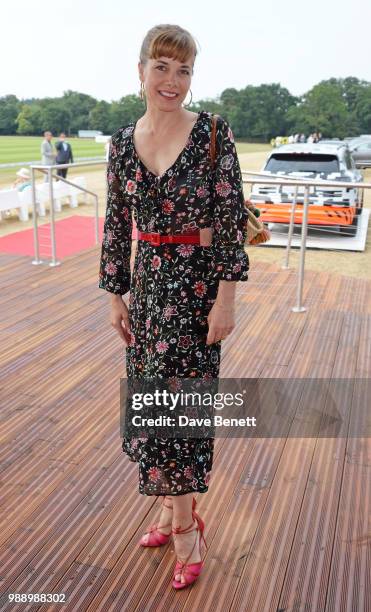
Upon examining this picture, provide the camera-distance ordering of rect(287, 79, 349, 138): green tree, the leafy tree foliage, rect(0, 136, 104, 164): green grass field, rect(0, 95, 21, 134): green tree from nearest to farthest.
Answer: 1. rect(0, 136, 104, 164): green grass field
2. the leafy tree foliage
3. rect(287, 79, 349, 138): green tree
4. rect(0, 95, 21, 134): green tree

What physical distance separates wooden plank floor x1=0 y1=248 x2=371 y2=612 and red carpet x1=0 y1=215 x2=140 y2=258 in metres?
3.28

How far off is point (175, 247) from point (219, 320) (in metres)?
0.24

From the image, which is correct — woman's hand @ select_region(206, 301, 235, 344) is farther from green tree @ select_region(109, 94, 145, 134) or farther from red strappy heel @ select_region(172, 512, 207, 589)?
green tree @ select_region(109, 94, 145, 134)

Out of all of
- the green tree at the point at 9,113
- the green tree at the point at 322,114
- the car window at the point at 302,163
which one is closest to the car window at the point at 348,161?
the car window at the point at 302,163

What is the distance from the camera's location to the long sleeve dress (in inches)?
55.0

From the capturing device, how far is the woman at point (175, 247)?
4.57 ft

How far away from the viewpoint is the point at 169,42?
4.41 ft

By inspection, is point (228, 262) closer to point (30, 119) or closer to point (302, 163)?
point (302, 163)

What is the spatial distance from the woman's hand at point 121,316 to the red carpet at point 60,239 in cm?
450

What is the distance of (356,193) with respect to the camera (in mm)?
8078

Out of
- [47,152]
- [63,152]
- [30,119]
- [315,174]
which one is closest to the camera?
[315,174]

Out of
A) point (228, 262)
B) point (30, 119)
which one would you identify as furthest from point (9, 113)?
point (228, 262)

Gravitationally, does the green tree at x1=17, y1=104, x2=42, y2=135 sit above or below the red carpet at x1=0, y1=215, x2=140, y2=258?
above

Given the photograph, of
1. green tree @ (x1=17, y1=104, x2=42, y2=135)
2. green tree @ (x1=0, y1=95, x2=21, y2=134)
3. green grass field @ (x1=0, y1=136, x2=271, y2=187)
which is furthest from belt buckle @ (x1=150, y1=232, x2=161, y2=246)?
green tree @ (x1=0, y1=95, x2=21, y2=134)
